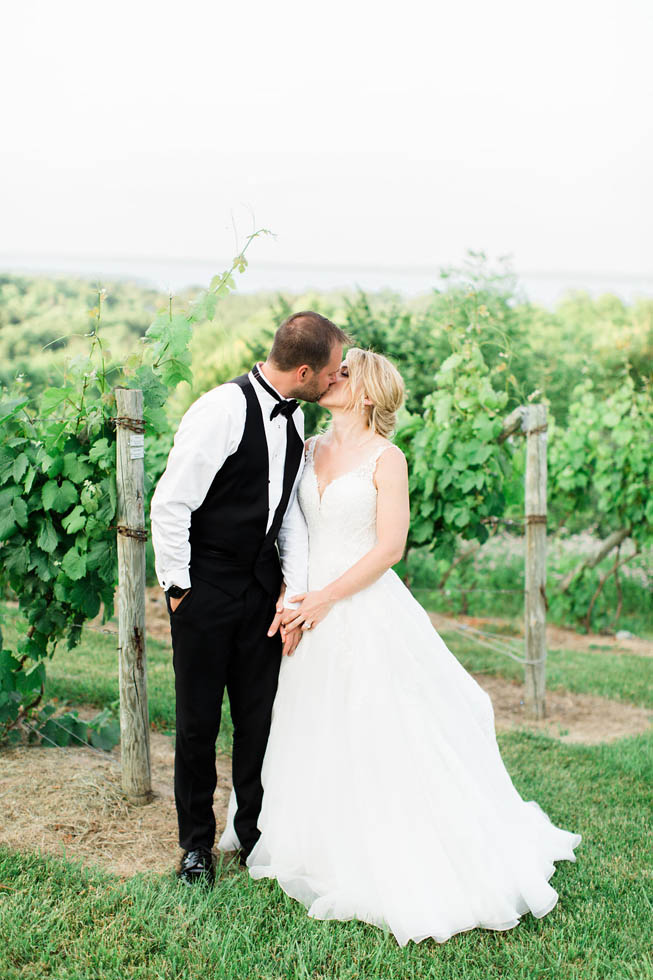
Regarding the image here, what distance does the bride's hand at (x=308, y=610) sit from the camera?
2.89 meters

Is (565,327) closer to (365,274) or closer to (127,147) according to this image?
(365,274)

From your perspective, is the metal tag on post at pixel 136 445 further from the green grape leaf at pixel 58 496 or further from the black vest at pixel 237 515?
the black vest at pixel 237 515

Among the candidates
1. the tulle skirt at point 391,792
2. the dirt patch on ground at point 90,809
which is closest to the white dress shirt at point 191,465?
the tulle skirt at point 391,792

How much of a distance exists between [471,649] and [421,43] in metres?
18.5

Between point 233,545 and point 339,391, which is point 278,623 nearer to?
point 233,545

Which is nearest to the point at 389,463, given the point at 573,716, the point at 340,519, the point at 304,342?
the point at 340,519

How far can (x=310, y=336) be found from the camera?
2.71 meters

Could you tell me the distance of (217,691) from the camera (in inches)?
112

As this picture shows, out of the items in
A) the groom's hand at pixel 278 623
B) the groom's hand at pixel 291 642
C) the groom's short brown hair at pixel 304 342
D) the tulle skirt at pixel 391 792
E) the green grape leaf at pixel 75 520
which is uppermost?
the groom's short brown hair at pixel 304 342

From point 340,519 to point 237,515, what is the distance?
0.39 m

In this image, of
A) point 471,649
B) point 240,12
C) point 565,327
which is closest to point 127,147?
point 240,12

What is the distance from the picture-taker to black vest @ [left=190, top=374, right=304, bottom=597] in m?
2.72

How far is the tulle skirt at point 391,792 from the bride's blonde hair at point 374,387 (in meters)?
0.59

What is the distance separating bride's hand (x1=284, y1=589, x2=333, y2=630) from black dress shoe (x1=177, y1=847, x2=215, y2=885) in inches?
32.5
